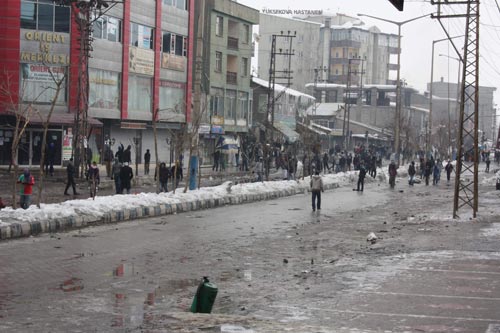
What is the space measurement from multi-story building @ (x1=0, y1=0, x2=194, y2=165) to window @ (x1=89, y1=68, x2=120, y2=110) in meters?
0.06

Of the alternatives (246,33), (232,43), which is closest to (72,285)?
(232,43)

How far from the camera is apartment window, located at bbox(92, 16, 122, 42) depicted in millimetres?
50000

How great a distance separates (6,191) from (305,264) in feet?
59.4

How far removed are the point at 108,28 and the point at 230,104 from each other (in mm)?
20423

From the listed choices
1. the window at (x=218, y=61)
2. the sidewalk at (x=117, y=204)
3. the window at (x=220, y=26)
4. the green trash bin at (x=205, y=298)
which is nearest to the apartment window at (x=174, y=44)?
the window at (x=218, y=61)

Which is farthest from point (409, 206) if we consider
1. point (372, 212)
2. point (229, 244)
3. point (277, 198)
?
point (229, 244)

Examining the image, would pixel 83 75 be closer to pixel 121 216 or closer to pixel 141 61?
pixel 141 61

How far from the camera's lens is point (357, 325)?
1032 cm

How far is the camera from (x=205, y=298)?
1078 centimetres

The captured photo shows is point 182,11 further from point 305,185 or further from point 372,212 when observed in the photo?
point 372,212

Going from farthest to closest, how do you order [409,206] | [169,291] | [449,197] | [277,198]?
1. [449,197]
2. [277,198]
3. [409,206]
4. [169,291]

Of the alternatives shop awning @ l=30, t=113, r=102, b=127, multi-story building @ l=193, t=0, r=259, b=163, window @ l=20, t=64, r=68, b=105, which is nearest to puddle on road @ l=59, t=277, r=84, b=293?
shop awning @ l=30, t=113, r=102, b=127

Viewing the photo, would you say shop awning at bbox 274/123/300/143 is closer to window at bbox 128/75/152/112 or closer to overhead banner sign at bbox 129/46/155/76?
window at bbox 128/75/152/112

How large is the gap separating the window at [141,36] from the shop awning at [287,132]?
22.5 meters
